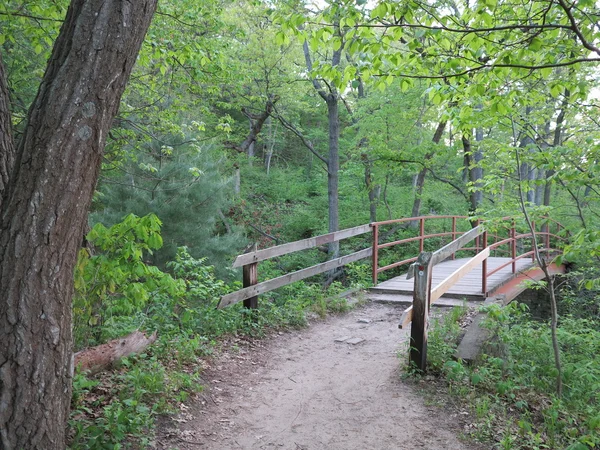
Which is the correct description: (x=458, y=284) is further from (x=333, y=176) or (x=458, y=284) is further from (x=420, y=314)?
(x=333, y=176)

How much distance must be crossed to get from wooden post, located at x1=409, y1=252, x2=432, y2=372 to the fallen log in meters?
2.77

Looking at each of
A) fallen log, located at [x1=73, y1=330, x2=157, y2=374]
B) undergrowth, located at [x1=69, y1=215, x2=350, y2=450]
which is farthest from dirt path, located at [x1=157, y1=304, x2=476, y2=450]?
fallen log, located at [x1=73, y1=330, x2=157, y2=374]

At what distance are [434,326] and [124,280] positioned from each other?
3.93 meters

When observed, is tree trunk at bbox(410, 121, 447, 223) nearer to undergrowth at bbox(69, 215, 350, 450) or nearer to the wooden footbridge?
the wooden footbridge

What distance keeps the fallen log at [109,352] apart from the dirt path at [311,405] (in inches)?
30.3

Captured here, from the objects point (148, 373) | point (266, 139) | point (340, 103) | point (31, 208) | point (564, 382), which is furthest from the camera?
point (266, 139)

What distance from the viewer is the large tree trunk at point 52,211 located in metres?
2.57

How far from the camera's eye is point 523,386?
4668 millimetres

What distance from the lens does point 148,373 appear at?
4219 mm

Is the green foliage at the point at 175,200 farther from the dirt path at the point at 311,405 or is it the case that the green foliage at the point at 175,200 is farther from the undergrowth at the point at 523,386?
the undergrowth at the point at 523,386

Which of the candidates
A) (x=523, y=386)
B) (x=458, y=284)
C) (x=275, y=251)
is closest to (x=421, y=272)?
(x=523, y=386)

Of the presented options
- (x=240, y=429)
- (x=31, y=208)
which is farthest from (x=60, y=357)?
(x=240, y=429)

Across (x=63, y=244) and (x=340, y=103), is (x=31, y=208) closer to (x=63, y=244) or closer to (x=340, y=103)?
(x=63, y=244)

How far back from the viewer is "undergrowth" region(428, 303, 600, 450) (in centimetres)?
382
